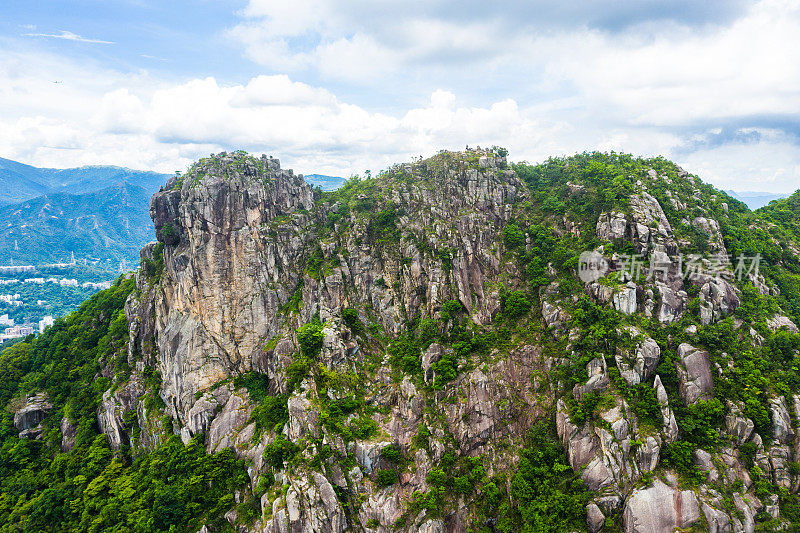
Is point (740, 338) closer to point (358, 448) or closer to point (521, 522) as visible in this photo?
point (521, 522)

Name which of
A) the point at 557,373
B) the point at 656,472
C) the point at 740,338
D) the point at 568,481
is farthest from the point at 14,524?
the point at 740,338

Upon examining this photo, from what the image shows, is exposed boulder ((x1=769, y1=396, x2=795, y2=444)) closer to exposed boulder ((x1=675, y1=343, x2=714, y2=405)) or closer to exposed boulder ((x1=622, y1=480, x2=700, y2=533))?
exposed boulder ((x1=675, y1=343, x2=714, y2=405))

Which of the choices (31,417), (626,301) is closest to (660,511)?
(626,301)

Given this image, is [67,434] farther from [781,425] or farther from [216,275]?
[781,425]

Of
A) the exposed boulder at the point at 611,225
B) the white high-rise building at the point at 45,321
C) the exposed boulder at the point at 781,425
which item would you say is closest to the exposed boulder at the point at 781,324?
the exposed boulder at the point at 781,425

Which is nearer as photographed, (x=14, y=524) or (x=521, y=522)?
(x=521, y=522)

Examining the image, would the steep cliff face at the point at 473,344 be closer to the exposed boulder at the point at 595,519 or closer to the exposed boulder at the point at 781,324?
the exposed boulder at the point at 595,519

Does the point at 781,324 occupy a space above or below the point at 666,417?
above

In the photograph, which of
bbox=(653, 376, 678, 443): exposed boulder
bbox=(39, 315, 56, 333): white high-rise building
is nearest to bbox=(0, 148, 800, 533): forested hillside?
bbox=(653, 376, 678, 443): exposed boulder
